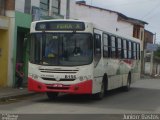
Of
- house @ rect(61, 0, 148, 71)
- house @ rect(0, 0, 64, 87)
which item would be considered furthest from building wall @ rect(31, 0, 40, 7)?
house @ rect(61, 0, 148, 71)

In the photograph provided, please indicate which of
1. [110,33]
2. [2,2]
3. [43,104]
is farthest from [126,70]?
[43,104]

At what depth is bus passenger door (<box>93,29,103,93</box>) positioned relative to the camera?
19.0m

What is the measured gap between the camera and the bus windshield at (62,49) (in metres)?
18.5

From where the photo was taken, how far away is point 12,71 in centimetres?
2484

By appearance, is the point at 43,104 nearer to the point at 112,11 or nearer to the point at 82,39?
the point at 82,39

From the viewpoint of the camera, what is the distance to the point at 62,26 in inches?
740

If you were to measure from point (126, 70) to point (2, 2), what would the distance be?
7.03 meters

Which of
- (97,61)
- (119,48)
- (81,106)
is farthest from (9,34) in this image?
(81,106)

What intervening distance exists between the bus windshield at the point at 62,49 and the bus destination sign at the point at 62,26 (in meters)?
0.22

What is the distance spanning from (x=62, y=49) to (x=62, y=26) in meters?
0.86

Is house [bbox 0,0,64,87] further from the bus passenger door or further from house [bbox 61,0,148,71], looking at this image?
house [bbox 61,0,148,71]

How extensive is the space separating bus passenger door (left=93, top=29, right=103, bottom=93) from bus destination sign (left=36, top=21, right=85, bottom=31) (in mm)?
777

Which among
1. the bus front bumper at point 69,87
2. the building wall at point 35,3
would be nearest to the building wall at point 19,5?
the building wall at point 35,3

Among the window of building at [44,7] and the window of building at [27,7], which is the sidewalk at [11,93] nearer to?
the window of building at [27,7]
